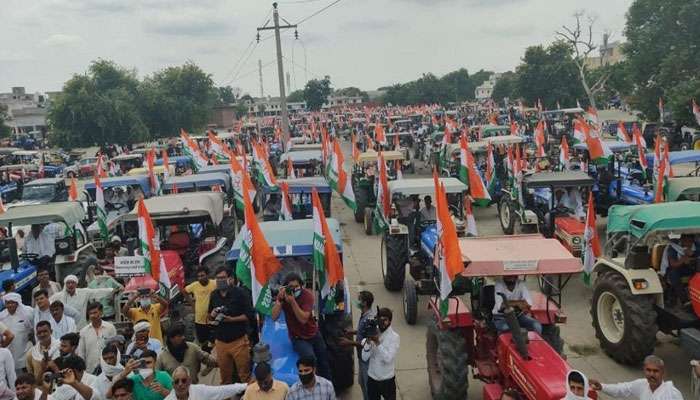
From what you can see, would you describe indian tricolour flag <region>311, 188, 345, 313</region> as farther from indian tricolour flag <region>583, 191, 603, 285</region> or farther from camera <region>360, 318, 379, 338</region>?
indian tricolour flag <region>583, 191, 603, 285</region>

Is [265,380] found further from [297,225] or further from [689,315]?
[689,315]

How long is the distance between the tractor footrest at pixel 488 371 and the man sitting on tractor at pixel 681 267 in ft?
9.10

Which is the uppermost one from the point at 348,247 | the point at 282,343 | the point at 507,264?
the point at 507,264

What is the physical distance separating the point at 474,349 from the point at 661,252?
3023 mm

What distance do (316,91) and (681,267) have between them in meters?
80.5

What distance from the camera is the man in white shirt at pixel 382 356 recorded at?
569cm

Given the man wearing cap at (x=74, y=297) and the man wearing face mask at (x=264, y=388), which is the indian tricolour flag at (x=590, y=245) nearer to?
the man wearing face mask at (x=264, y=388)

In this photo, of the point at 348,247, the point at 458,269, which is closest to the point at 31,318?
the point at 458,269

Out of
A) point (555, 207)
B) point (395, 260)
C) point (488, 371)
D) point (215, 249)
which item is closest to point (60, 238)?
point (215, 249)

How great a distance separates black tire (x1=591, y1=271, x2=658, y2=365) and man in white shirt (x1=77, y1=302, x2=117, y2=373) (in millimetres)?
5834

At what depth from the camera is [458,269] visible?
→ 5691mm

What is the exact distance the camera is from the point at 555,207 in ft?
41.1

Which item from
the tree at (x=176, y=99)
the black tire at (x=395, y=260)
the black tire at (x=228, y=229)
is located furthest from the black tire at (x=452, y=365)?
the tree at (x=176, y=99)

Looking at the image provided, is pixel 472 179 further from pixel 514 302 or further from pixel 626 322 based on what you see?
pixel 514 302
